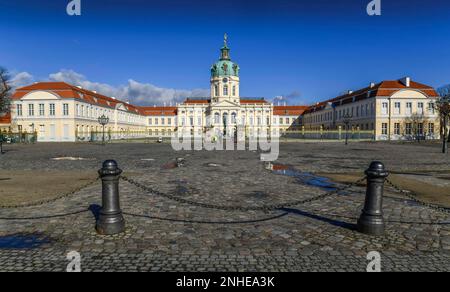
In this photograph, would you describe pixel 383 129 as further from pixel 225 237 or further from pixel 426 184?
pixel 225 237

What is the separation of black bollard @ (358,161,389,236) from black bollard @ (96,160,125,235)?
4.07 metres

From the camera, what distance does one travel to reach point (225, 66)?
88.8 meters

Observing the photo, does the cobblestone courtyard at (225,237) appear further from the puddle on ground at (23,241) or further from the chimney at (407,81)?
the chimney at (407,81)

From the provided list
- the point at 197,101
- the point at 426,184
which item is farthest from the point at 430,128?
the point at 197,101

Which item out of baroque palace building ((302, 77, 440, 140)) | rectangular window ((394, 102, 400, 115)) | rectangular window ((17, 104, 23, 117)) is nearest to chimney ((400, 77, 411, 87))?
baroque palace building ((302, 77, 440, 140))

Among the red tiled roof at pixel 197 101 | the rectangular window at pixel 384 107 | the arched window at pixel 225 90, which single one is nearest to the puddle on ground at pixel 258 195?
the rectangular window at pixel 384 107

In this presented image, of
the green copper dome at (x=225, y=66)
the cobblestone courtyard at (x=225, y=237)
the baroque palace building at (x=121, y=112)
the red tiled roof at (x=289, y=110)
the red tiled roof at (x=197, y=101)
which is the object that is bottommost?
the cobblestone courtyard at (x=225, y=237)

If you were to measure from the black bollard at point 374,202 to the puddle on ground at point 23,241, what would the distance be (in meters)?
5.01

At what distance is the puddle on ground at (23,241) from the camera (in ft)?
13.7

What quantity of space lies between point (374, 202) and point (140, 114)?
3807 inches

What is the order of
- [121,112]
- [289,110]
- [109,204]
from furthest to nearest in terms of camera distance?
[289,110] < [121,112] < [109,204]

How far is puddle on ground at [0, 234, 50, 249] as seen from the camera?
416 centimetres
